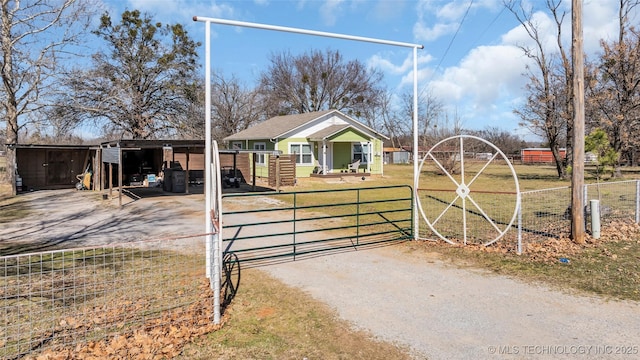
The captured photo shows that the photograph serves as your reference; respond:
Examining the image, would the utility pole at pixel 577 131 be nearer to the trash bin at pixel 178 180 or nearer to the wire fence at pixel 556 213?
the wire fence at pixel 556 213

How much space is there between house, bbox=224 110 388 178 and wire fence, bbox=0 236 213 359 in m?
18.2

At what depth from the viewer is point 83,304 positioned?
16.5ft

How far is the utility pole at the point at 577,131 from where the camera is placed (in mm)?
7930

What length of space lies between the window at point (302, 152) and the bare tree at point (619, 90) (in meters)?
17.0

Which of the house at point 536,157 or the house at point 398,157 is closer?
the house at point 536,157

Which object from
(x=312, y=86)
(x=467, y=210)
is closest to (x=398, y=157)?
(x=312, y=86)

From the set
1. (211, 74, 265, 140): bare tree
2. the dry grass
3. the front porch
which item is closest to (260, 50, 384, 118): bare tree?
(211, 74, 265, 140): bare tree

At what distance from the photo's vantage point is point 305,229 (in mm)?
9828

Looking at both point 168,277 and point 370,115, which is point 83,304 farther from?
point 370,115

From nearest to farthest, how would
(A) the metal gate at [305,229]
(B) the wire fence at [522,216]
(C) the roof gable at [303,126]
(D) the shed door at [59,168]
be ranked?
1. (A) the metal gate at [305,229]
2. (B) the wire fence at [522,216]
3. (D) the shed door at [59,168]
4. (C) the roof gable at [303,126]

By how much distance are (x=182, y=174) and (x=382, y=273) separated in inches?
567

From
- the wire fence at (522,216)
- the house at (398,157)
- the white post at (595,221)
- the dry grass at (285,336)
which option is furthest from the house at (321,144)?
the house at (398,157)

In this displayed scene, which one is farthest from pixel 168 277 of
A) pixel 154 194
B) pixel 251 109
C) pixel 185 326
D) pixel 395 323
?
pixel 251 109

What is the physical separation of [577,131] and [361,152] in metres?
19.7
